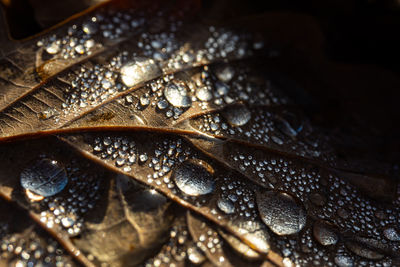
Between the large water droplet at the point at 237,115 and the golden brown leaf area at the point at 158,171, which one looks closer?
the golden brown leaf area at the point at 158,171

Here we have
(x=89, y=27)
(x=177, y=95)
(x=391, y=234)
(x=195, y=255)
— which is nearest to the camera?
(x=195, y=255)

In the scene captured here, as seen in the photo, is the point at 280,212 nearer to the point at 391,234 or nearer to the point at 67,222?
the point at 391,234

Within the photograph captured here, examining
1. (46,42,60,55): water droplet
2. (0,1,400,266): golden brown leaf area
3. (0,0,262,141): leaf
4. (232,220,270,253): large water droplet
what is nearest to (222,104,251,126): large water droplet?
(0,1,400,266): golden brown leaf area

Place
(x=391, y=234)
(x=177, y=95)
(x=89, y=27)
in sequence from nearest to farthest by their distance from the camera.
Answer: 1. (x=391, y=234)
2. (x=177, y=95)
3. (x=89, y=27)

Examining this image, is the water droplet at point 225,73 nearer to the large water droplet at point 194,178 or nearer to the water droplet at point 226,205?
the large water droplet at point 194,178

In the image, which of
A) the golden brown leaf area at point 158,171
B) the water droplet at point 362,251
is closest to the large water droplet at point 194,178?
the golden brown leaf area at point 158,171

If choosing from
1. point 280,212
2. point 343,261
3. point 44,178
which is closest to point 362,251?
point 343,261

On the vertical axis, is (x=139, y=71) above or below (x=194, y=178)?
above
